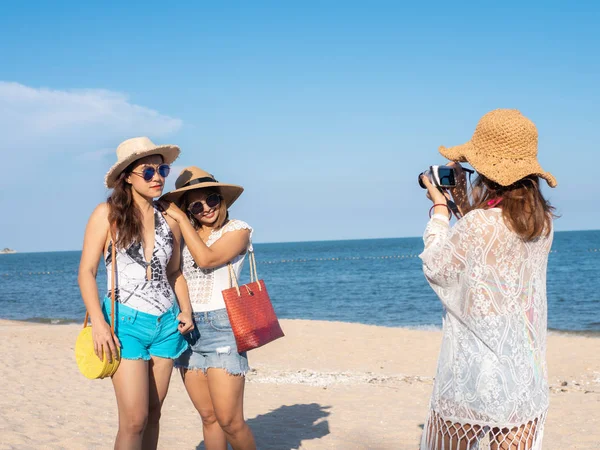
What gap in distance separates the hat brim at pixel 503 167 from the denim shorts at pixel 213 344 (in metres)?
1.85

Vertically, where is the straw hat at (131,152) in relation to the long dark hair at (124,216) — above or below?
above

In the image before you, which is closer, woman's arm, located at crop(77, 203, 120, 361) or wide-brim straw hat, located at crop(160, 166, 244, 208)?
woman's arm, located at crop(77, 203, 120, 361)

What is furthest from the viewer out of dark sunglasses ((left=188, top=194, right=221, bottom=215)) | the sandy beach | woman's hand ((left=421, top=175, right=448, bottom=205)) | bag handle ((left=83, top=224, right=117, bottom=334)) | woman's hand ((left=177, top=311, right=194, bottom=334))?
the sandy beach

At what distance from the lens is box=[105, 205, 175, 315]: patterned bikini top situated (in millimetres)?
3342

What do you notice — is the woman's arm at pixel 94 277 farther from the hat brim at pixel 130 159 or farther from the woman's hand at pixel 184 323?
the woman's hand at pixel 184 323

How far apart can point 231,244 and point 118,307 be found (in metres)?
0.78

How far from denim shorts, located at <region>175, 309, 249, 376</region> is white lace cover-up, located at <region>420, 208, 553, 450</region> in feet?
5.03

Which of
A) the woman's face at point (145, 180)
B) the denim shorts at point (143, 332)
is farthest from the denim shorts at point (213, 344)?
the woman's face at point (145, 180)

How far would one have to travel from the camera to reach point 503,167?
8.16 feet

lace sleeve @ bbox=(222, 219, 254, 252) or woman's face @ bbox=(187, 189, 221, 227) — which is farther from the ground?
woman's face @ bbox=(187, 189, 221, 227)

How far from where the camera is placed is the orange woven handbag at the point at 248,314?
3.74 meters

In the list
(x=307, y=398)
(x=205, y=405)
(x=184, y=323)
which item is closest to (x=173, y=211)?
(x=184, y=323)

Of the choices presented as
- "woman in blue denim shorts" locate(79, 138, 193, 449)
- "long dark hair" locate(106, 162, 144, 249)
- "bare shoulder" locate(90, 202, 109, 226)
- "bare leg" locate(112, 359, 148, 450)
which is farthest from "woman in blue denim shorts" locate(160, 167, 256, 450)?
"bare leg" locate(112, 359, 148, 450)

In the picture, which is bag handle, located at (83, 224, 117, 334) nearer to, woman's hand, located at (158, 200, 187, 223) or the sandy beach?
woman's hand, located at (158, 200, 187, 223)
